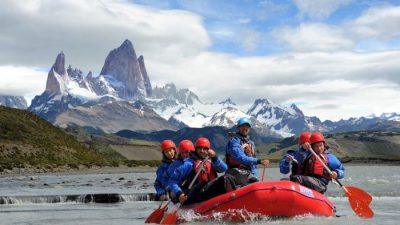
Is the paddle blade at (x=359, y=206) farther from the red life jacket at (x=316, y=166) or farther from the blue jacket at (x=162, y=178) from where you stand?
the blue jacket at (x=162, y=178)

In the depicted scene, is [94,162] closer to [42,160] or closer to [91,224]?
[42,160]

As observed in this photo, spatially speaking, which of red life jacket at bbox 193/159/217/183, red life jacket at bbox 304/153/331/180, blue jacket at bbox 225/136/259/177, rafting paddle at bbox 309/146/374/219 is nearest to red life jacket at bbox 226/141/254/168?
blue jacket at bbox 225/136/259/177

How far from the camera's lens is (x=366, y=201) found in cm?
2250

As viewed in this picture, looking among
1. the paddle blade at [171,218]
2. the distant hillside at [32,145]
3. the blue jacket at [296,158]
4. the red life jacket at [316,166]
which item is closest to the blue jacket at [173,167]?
the paddle blade at [171,218]

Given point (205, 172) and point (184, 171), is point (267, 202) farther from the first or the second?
point (184, 171)

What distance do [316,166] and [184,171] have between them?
4.92 m

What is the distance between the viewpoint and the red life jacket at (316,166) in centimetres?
2148

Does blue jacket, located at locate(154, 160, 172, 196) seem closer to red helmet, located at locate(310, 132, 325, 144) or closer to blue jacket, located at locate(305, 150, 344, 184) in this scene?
red helmet, located at locate(310, 132, 325, 144)

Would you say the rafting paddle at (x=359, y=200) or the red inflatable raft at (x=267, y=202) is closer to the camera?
the red inflatable raft at (x=267, y=202)

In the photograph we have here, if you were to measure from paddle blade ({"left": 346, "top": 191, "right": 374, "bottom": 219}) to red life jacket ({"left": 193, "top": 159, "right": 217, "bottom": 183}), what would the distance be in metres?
5.43

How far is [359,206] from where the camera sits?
22.8 meters

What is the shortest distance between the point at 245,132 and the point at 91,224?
28.9ft

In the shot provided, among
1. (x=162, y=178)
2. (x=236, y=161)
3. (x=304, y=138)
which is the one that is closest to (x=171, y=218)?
(x=162, y=178)

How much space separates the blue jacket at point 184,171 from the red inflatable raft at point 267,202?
1.10 meters
